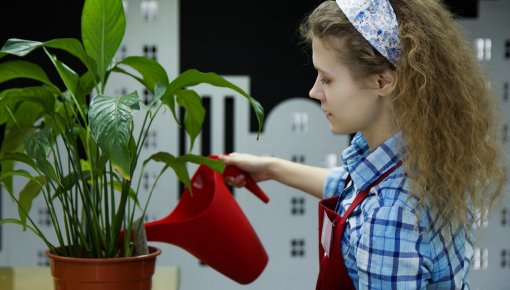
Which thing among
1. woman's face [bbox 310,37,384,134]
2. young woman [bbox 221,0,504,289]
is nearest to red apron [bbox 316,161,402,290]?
young woman [bbox 221,0,504,289]

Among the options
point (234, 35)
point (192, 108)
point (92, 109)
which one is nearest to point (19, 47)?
point (92, 109)

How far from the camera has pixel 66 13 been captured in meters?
2.97

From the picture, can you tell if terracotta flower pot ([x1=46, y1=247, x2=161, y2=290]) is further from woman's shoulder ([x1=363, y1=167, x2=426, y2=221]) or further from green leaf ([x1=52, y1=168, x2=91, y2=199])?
Result: woman's shoulder ([x1=363, y1=167, x2=426, y2=221])

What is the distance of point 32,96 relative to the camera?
4.37 ft

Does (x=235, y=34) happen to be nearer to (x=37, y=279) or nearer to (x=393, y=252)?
(x=37, y=279)

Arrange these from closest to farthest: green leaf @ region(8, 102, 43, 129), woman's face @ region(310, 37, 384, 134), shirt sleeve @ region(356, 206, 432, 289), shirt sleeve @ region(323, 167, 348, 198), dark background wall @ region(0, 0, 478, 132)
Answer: shirt sleeve @ region(356, 206, 432, 289) → woman's face @ region(310, 37, 384, 134) → green leaf @ region(8, 102, 43, 129) → shirt sleeve @ region(323, 167, 348, 198) → dark background wall @ region(0, 0, 478, 132)

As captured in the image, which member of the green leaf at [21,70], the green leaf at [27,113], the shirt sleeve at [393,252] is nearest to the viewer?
the shirt sleeve at [393,252]

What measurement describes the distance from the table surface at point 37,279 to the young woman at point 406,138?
1.93 ft

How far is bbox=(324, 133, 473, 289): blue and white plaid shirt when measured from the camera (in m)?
1.15

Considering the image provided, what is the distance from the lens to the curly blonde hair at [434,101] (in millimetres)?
1204

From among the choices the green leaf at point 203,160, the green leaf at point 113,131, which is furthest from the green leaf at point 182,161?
the green leaf at point 113,131

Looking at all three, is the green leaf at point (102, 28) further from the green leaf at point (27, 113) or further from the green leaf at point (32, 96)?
the green leaf at point (27, 113)

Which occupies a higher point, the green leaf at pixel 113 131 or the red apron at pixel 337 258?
the green leaf at pixel 113 131

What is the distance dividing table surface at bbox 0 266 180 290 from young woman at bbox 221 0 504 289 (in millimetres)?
587
